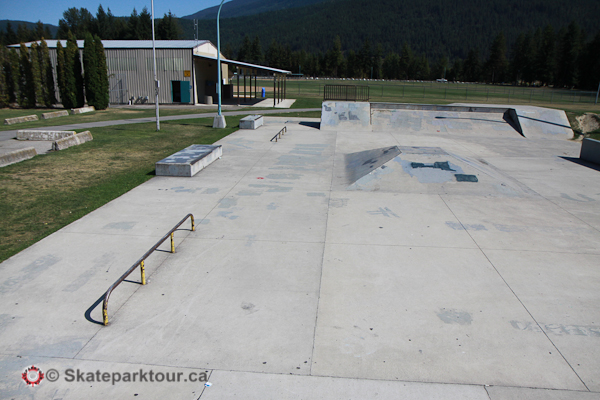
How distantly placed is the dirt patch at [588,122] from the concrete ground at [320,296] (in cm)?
1624

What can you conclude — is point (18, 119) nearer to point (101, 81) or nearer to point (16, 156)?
point (101, 81)

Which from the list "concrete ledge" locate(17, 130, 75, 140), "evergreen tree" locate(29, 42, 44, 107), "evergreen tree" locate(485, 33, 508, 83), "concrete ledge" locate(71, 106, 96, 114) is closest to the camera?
"concrete ledge" locate(17, 130, 75, 140)

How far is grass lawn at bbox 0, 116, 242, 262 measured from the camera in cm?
862

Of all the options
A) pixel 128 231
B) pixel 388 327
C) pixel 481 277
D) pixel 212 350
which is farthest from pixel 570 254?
pixel 128 231

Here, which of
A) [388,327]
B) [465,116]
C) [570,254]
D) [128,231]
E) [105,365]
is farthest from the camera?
[465,116]

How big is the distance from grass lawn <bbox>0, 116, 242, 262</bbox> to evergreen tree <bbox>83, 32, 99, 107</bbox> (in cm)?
1323

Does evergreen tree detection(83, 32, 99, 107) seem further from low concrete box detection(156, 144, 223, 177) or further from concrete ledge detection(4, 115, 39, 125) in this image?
low concrete box detection(156, 144, 223, 177)

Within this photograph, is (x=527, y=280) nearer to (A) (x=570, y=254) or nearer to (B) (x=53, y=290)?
(A) (x=570, y=254)

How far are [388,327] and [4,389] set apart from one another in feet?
14.3

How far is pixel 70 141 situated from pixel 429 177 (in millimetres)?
14237

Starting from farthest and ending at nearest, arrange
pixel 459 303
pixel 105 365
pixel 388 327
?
pixel 459 303 < pixel 388 327 < pixel 105 365

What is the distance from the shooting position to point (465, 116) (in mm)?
24875

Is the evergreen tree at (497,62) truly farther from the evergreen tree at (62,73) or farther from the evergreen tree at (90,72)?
the evergreen tree at (62,73)

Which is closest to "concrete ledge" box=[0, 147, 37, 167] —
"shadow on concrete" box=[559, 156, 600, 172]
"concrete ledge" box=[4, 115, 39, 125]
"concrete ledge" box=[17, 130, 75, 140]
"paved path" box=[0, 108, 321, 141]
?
"concrete ledge" box=[17, 130, 75, 140]
